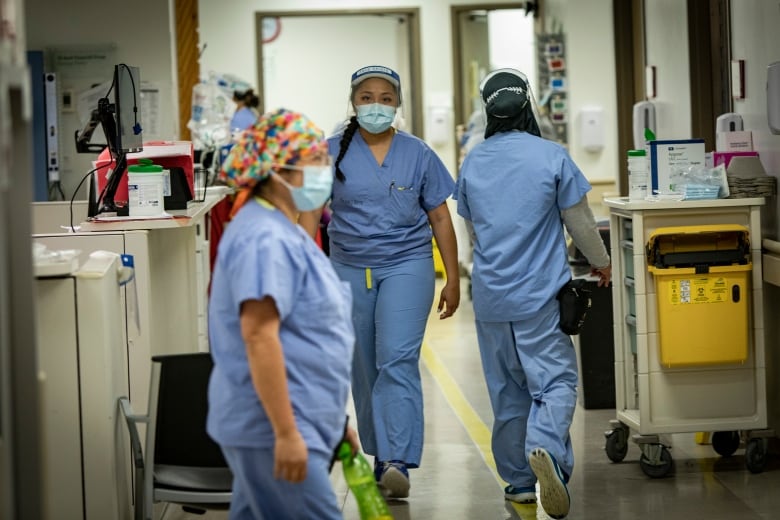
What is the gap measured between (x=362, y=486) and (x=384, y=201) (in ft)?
6.33

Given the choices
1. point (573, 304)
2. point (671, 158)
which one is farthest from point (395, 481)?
point (671, 158)

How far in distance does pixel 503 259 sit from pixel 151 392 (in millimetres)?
1390

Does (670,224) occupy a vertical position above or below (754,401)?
above

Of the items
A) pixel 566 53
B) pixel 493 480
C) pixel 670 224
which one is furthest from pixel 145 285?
pixel 566 53

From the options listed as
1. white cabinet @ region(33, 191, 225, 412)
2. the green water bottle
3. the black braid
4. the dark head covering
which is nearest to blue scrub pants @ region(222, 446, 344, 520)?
the green water bottle

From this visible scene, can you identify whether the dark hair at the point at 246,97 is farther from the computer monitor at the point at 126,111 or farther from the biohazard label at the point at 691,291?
the biohazard label at the point at 691,291

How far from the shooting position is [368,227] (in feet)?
15.2

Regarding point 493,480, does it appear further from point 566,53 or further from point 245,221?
point 566,53

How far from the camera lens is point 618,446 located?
501 cm

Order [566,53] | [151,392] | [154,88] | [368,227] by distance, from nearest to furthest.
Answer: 1. [151,392]
2. [368,227]
3. [154,88]
4. [566,53]

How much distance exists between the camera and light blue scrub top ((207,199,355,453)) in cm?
262

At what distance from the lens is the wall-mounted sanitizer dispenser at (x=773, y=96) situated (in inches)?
184

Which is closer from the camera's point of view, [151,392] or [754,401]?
[151,392]

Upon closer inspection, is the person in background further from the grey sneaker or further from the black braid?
the grey sneaker
